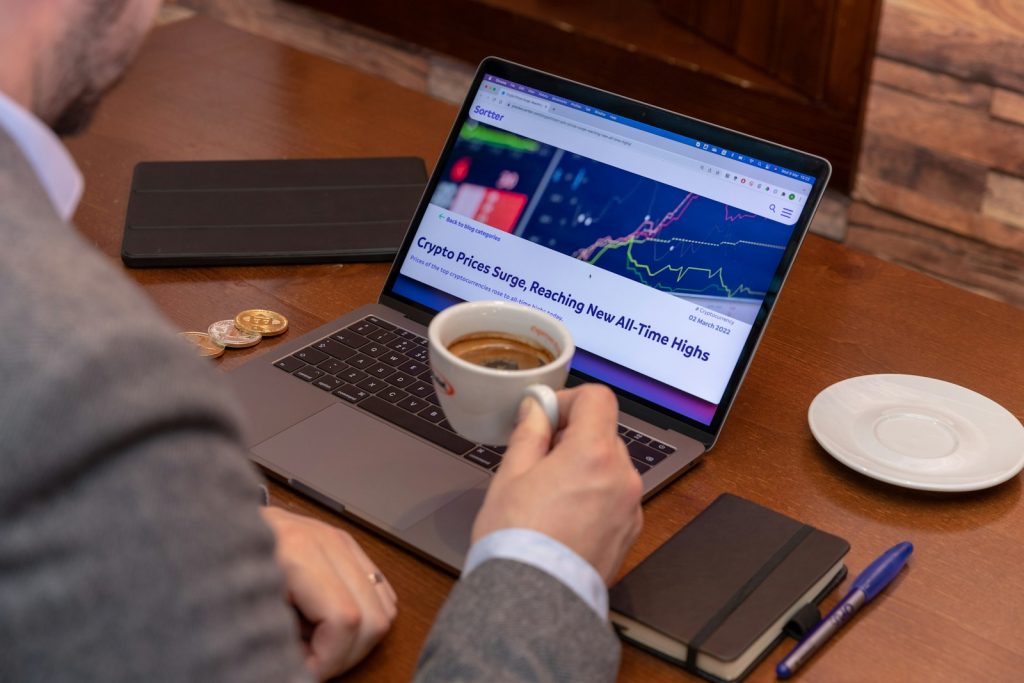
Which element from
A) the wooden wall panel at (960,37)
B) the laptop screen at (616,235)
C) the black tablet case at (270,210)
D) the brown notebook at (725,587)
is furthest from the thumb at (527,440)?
the wooden wall panel at (960,37)

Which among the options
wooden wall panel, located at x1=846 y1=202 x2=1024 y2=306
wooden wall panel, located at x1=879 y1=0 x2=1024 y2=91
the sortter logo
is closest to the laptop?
the sortter logo

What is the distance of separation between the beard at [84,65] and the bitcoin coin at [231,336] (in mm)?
364

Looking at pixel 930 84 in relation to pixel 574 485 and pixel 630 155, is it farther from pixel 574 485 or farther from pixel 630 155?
pixel 574 485

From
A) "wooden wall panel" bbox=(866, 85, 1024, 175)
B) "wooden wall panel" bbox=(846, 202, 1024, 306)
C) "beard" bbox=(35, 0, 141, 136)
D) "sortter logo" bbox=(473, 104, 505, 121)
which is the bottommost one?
"wooden wall panel" bbox=(846, 202, 1024, 306)

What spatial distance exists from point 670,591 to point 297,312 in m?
0.53

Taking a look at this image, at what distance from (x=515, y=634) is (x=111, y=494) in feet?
0.91

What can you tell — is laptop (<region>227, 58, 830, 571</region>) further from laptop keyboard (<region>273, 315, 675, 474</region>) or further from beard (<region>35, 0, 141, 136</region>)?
beard (<region>35, 0, 141, 136</region>)

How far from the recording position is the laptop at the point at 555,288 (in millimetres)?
961

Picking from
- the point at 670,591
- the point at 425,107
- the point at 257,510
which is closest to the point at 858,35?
the point at 425,107

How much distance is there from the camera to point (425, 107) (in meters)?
1.66

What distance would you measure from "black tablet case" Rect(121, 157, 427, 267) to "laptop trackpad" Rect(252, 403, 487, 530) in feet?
1.05

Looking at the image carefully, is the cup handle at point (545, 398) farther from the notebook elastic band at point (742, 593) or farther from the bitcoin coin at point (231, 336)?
the bitcoin coin at point (231, 336)

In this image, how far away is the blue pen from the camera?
0.79m

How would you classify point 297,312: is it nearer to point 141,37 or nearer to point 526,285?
point 526,285
